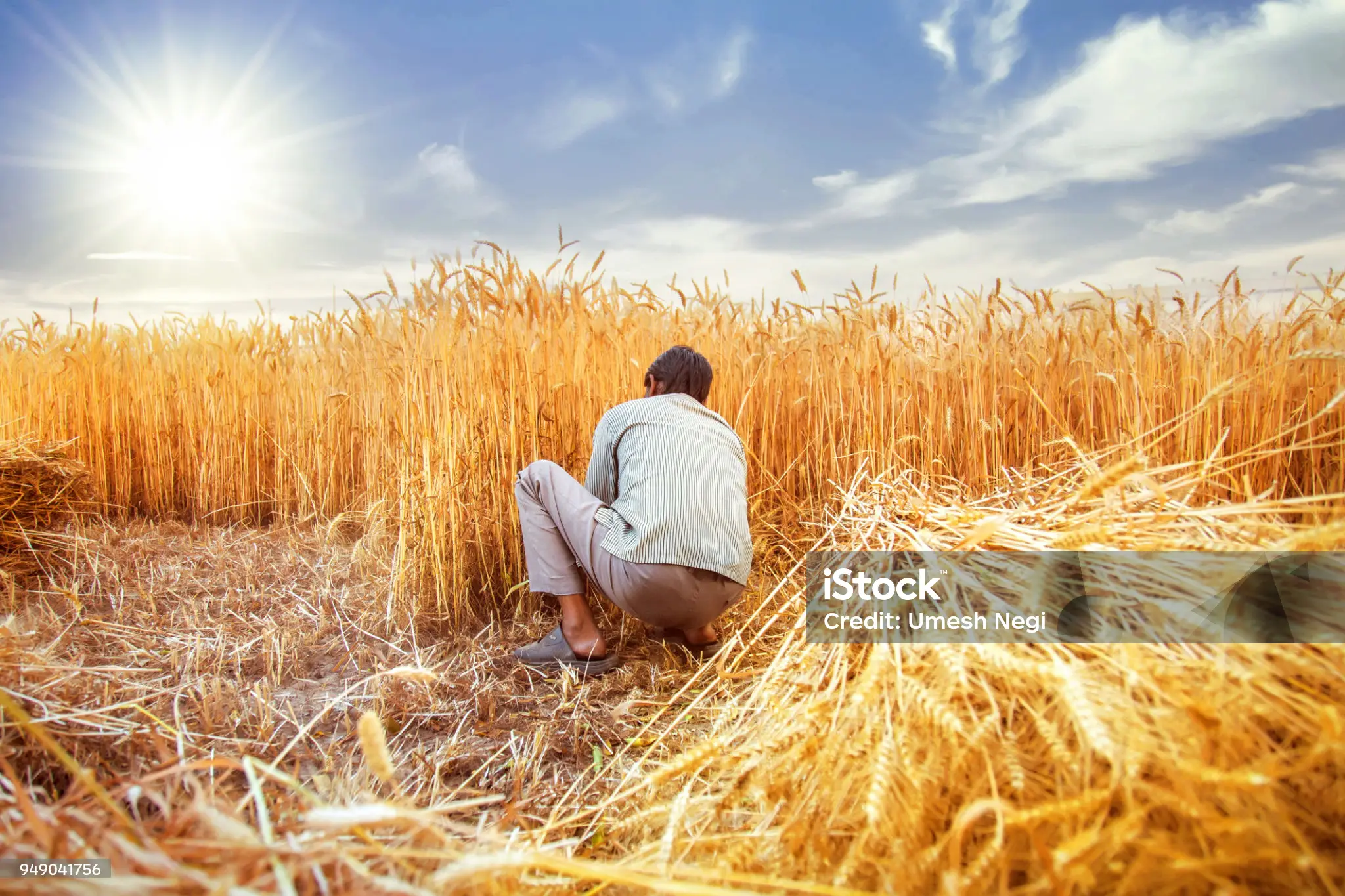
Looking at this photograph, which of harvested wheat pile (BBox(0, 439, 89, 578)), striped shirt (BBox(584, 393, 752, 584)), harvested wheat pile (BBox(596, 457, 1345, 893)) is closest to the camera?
harvested wheat pile (BBox(596, 457, 1345, 893))

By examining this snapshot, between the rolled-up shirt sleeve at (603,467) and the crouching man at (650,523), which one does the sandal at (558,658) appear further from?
the rolled-up shirt sleeve at (603,467)

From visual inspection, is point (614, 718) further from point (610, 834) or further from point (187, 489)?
point (187, 489)

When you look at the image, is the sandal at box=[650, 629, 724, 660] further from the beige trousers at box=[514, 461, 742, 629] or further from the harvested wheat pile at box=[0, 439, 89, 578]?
the harvested wheat pile at box=[0, 439, 89, 578]

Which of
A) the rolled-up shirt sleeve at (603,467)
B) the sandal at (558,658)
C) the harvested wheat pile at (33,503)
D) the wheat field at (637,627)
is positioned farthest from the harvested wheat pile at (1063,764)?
the harvested wheat pile at (33,503)

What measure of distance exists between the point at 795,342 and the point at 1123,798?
2.46 m

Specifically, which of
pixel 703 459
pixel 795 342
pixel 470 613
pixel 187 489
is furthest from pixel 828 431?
pixel 187 489

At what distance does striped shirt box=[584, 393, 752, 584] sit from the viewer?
1931 mm

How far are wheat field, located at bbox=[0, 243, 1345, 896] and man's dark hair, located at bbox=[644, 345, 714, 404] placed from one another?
0.40 metres

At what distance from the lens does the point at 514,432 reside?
2350 millimetres

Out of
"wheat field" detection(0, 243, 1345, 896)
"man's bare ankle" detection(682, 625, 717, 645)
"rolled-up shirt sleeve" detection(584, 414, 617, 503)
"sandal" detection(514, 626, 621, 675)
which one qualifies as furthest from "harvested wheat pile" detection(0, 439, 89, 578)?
"man's bare ankle" detection(682, 625, 717, 645)

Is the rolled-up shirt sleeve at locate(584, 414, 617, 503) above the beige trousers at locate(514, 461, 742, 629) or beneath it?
above

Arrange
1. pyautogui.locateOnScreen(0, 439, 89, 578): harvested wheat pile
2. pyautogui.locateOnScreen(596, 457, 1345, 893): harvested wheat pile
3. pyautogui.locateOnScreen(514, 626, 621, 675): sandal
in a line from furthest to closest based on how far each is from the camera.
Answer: pyautogui.locateOnScreen(0, 439, 89, 578): harvested wheat pile
pyautogui.locateOnScreen(514, 626, 621, 675): sandal
pyautogui.locateOnScreen(596, 457, 1345, 893): harvested wheat pile

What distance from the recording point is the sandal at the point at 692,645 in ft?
7.17

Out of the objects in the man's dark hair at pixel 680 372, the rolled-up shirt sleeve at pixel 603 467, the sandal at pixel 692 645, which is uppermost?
the man's dark hair at pixel 680 372
